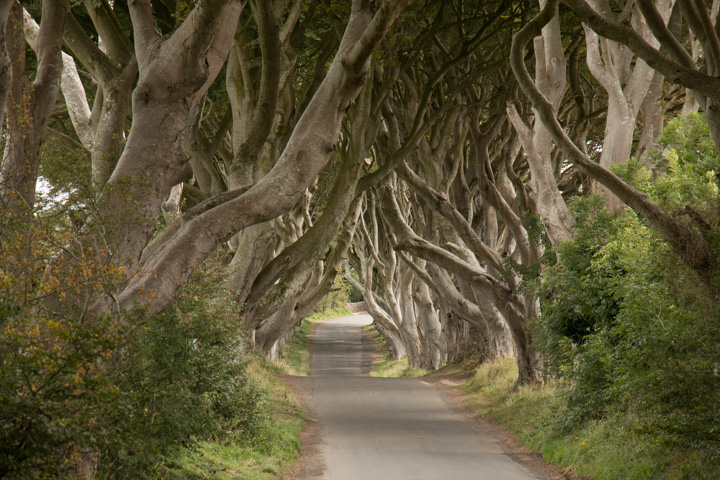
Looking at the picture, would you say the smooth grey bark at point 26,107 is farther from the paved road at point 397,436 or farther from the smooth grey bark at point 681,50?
the smooth grey bark at point 681,50

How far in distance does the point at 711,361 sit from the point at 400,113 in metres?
12.6

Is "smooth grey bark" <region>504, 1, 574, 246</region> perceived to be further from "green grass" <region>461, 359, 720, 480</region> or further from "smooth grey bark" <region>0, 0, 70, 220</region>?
"smooth grey bark" <region>0, 0, 70, 220</region>

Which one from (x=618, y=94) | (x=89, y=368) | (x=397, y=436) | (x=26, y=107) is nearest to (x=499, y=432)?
(x=397, y=436)

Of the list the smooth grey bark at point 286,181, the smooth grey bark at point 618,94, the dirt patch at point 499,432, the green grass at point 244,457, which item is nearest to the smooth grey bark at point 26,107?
the smooth grey bark at point 286,181

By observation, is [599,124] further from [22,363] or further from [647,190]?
[22,363]

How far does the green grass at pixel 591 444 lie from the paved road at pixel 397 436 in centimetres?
67

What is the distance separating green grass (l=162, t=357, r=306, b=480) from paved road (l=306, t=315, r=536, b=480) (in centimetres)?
64

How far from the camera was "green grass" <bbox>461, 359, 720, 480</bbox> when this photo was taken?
7.50 meters

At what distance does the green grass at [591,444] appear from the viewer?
295 inches

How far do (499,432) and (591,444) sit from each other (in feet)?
12.5

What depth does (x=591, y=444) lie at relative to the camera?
944 centimetres

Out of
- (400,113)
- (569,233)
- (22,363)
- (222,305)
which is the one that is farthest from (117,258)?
(400,113)

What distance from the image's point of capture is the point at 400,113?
1830 centimetres

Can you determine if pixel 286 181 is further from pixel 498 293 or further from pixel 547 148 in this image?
pixel 498 293
